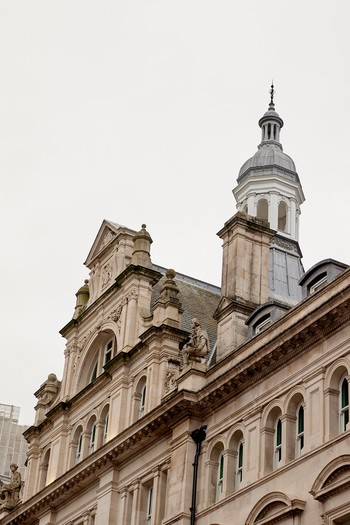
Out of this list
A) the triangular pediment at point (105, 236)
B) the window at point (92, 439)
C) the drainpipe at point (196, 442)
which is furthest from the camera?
the triangular pediment at point (105, 236)

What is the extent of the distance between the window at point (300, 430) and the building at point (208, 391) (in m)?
0.06

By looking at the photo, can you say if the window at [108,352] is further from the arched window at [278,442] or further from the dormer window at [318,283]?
the arched window at [278,442]

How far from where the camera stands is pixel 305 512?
33.1 metres

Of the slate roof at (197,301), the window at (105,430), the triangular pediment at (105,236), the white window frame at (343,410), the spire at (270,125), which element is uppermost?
the spire at (270,125)

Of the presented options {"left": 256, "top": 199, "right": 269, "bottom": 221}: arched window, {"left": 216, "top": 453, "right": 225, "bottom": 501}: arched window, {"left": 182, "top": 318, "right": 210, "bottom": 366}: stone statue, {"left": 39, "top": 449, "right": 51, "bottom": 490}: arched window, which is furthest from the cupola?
{"left": 216, "top": 453, "right": 225, "bottom": 501}: arched window

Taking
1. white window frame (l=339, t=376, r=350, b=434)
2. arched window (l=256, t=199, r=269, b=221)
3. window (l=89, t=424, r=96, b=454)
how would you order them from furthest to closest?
arched window (l=256, t=199, r=269, b=221) < window (l=89, t=424, r=96, b=454) < white window frame (l=339, t=376, r=350, b=434)

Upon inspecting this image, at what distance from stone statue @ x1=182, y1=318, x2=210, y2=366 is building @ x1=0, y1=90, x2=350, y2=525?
0.08 m

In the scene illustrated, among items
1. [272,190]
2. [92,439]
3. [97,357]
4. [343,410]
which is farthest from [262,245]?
[272,190]

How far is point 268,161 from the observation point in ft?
210

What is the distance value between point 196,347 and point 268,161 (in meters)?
23.0

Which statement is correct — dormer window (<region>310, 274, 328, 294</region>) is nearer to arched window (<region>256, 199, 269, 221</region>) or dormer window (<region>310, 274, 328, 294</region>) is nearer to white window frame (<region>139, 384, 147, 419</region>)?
white window frame (<region>139, 384, 147, 419</region>)

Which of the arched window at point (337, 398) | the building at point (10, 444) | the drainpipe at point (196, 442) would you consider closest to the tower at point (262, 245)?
the drainpipe at point (196, 442)

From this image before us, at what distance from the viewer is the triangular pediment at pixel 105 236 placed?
5441cm

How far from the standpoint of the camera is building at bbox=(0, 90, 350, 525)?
34688 millimetres
